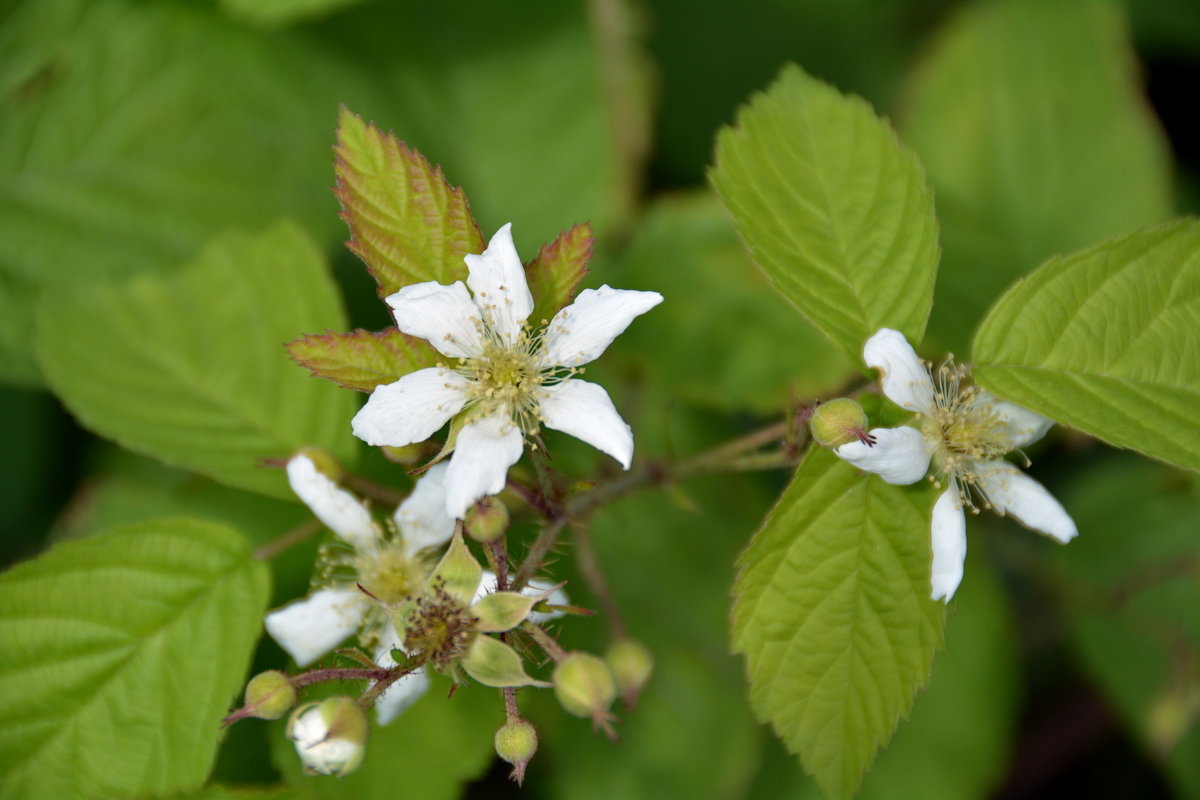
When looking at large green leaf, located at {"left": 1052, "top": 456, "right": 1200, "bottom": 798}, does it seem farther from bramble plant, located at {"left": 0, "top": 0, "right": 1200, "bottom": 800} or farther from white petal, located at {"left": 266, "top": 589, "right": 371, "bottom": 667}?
white petal, located at {"left": 266, "top": 589, "right": 371, "bottom": 667}

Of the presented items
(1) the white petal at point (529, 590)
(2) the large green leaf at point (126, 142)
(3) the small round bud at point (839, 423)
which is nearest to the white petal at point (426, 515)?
(1) the white petal at point (529, 590)

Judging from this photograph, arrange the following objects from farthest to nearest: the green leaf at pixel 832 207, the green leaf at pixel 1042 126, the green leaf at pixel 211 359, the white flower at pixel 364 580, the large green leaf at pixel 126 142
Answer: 1. the green leaf at pixel 1042 126
2. the large green leaf at pixel 126 142
3. the green leaf at pixel 211 359
4. the white flower at pixel 364 580
5. the green leaf at pixel 832 207

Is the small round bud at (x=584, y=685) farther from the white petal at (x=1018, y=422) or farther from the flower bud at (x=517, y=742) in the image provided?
the white petal at (x=1018, y=422)

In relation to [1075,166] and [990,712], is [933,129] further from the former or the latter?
[990,712]

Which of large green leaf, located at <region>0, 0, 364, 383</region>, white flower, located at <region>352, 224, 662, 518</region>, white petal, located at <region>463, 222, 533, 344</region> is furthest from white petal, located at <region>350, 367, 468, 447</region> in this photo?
large green leaf, located at <region>0, 0, 364, 383</region>

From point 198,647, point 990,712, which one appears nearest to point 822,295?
point 198,647
